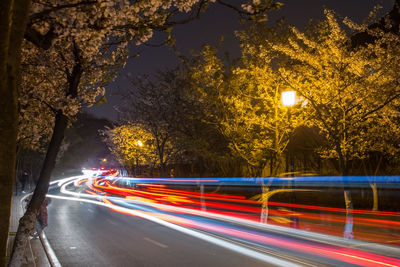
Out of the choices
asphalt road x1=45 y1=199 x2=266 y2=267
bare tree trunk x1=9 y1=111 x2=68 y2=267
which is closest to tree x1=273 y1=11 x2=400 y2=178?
asphalt road x1=45 y1=199 x2=266 y2=267

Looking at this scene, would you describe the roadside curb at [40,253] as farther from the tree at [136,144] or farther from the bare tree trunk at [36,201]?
the tree at [136,144]

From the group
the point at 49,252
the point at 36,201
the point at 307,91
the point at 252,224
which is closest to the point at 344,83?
the point at 307,91

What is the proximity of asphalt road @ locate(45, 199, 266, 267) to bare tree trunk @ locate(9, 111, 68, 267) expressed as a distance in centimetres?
201

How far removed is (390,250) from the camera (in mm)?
9633

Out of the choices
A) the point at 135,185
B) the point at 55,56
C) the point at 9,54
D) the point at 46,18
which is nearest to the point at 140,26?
the point at 46,18

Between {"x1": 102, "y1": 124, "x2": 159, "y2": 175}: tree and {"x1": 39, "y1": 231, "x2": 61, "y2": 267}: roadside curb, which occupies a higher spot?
{"x1": 102, "y1": 124, "x2": 159, "y2": 175}: tree

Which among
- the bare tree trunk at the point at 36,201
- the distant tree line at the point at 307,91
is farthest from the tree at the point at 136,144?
the bare tree trunk at the point at 36,201

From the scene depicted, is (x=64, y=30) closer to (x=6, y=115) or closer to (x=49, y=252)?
(x=6, y=115)

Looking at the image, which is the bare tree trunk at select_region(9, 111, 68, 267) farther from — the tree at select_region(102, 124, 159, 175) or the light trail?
the tree at select_region(102, 124, 159, 175)

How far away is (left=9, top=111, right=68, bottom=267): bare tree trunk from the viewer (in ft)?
22.9

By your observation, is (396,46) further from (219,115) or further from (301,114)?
(219,115)

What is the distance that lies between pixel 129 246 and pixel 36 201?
172 inches

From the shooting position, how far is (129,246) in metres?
11.1

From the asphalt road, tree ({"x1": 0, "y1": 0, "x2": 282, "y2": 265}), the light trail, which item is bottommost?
the asphalt road
